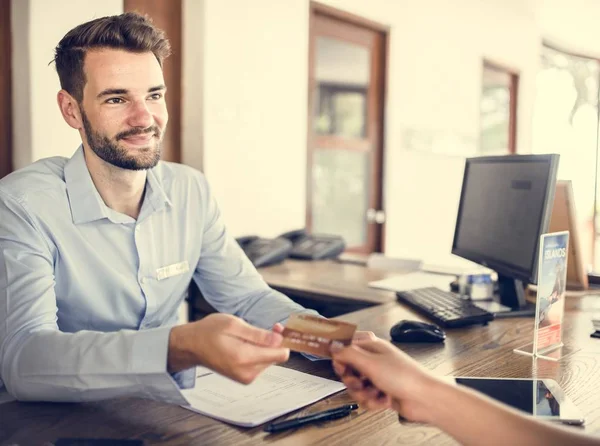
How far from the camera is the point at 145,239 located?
63.5 inches

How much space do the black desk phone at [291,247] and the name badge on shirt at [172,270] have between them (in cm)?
99

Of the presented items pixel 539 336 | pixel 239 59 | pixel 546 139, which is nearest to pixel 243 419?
pixel 539 336

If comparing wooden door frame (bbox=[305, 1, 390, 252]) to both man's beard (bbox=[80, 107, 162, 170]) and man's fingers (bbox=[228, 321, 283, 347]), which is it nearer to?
man's beard (bbox=[80, 107, 162, 170])

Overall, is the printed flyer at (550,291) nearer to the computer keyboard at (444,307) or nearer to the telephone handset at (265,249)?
the computer keyboard at (444,307)

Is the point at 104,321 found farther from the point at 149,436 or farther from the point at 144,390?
the point at 149,436

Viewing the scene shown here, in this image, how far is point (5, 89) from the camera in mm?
2479

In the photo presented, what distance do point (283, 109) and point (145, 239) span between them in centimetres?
200

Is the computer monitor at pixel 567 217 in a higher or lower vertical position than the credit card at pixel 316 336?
higher

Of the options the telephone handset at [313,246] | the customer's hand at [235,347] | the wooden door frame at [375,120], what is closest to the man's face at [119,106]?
the customer's hand at [235,347]

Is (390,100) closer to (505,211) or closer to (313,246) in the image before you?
(313,246)

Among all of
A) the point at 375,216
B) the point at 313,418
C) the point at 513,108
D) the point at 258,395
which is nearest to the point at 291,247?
the point at 375,216

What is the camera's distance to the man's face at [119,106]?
158 centimetres

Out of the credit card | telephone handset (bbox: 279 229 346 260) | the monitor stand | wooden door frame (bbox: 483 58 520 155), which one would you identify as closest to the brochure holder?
the monitor stand

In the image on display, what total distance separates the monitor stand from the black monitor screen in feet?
0.25
